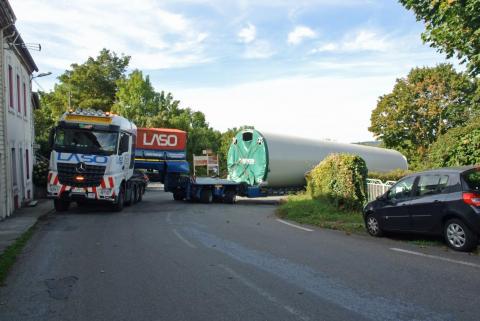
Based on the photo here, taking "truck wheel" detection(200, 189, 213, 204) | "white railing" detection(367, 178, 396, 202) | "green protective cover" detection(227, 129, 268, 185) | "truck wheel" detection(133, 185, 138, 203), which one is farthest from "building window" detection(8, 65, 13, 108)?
"white railing" detection(367, 178, 396, 202)

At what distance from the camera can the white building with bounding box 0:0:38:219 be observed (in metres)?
15.2

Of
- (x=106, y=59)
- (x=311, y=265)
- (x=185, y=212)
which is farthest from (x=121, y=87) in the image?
(x=311, y=265)

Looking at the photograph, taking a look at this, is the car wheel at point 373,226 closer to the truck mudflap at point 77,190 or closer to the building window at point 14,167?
the truck mudflap at point 77,190

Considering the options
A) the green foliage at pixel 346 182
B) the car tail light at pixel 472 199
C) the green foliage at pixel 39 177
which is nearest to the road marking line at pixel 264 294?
the car tail light at pixel 472 199

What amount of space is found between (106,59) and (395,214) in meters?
52.7

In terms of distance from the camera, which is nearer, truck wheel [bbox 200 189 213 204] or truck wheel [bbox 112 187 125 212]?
truck wheel [bbox 112 187 125 212]

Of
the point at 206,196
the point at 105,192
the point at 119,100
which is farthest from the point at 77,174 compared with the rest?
the point at 119,100

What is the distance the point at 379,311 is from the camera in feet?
16.5

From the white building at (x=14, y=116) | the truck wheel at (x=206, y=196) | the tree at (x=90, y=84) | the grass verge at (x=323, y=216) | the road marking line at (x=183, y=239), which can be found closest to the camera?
the road marking line at (x=183, y=239)

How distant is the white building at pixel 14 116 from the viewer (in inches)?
597

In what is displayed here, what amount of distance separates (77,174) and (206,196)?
25.8 feet

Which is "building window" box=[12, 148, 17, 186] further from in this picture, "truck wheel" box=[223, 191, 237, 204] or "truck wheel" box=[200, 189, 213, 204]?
"truck wheel" box=[223, 191, 237, 204]

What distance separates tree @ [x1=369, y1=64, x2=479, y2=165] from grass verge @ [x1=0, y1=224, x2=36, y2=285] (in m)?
33.1

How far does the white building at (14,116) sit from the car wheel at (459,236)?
12.5 metres
